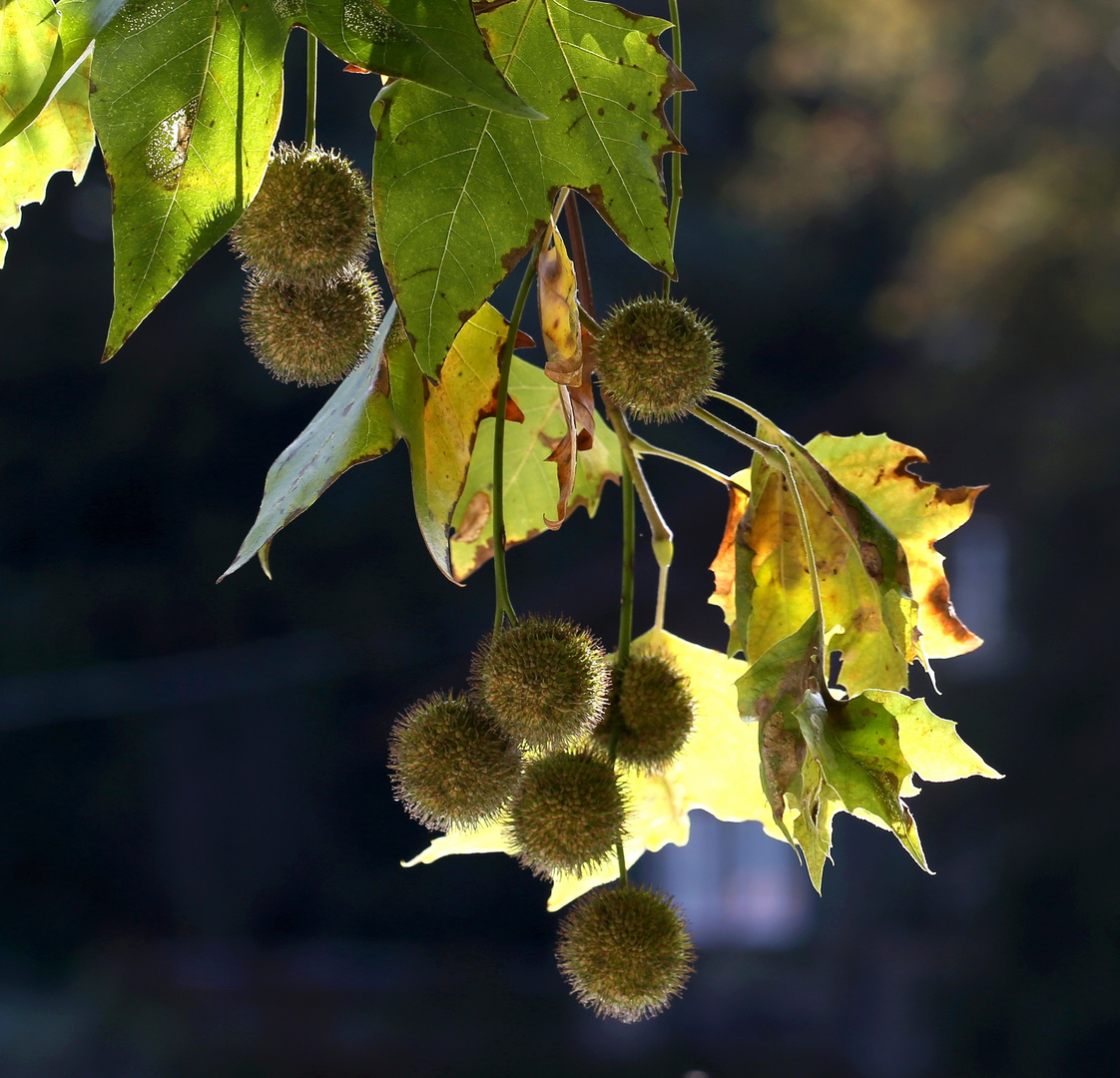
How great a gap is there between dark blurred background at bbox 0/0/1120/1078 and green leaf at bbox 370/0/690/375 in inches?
269

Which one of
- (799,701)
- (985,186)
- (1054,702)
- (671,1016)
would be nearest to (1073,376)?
(985,186)

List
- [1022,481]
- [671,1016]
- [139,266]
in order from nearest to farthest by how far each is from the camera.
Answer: [139,266] < [671,1016] < [1022,481]

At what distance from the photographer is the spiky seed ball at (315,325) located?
1.50 ft

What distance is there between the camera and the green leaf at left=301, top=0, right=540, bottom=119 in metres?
0.33

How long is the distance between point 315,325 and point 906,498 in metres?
0.30

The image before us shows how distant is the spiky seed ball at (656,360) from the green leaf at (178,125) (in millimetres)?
166

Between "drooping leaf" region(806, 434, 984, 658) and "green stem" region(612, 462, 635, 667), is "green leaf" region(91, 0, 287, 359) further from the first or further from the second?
"drooping leaf" region(806, 434, 984, 658)

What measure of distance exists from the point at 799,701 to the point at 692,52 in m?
8.08

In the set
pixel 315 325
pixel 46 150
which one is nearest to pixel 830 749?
pixel 315 325

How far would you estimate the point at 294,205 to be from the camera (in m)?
0.42

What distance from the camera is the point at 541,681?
1.57ft

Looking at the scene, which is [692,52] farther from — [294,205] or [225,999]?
[294,205]

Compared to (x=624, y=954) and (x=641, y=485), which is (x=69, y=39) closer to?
(x=641, y=485)

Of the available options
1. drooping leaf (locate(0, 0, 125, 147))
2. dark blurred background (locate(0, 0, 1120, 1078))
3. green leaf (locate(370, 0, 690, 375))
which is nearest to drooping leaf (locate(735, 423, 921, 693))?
green leaf (locate(370, 0, 690, 375))
